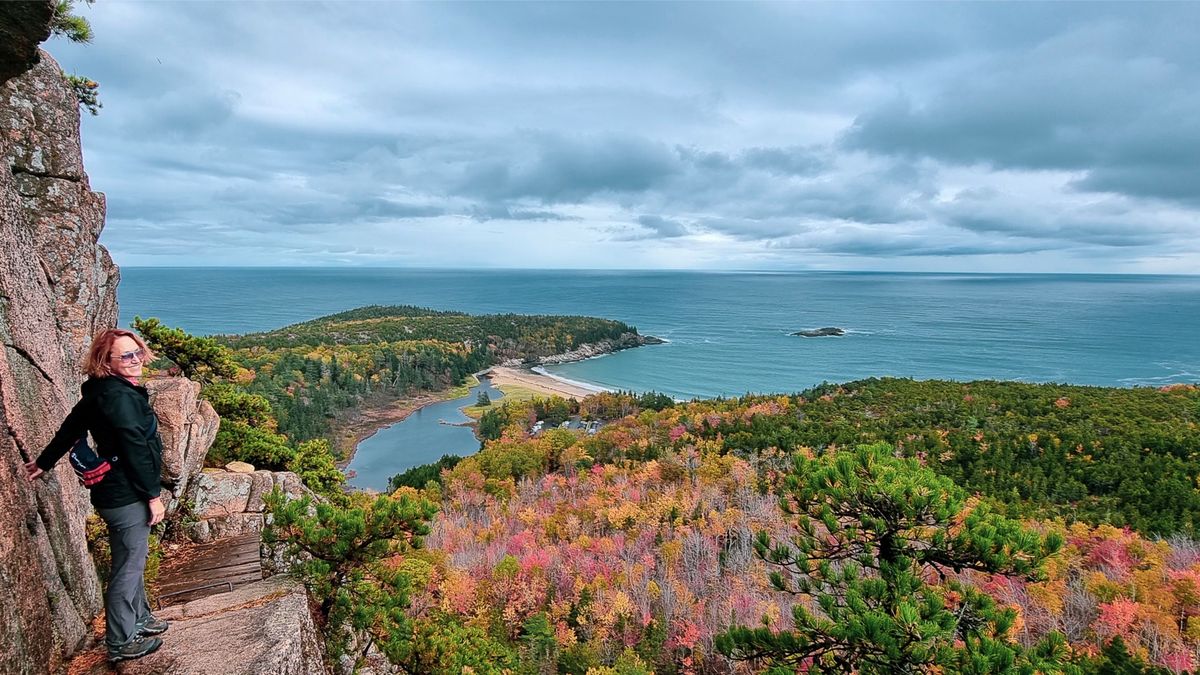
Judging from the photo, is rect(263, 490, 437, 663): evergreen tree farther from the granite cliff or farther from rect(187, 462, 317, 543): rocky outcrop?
rect(187, 462, 317, 543): rocky outcrop

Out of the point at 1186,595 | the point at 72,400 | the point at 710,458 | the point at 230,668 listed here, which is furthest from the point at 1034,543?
the point at 710,458

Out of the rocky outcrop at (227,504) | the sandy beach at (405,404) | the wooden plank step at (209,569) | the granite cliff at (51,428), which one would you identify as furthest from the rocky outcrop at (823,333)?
the granite cliff at (51,428)

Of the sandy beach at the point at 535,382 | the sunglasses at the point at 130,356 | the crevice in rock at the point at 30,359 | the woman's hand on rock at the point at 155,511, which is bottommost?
the sandy beach at the point at 535,382

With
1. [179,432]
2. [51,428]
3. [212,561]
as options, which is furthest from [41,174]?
[212,561]

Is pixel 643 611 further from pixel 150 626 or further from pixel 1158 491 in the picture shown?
pixel 1158 491

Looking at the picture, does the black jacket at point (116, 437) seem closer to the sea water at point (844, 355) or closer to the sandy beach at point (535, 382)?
the sea water at point (844, 355)

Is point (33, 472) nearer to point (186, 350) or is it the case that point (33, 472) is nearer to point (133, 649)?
point (133, 649)
